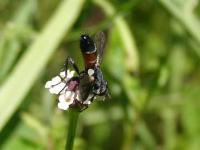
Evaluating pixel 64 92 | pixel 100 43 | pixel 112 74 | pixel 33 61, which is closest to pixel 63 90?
pixel 64 92

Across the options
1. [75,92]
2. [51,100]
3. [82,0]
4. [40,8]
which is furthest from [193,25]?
[40,8]

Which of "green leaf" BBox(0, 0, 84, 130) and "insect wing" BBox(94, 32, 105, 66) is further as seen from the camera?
"green leaf" BBox(0, 0, 84, 130)

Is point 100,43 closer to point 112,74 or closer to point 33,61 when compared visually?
point 33,61

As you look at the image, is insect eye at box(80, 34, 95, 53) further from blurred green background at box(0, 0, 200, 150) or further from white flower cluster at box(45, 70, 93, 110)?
blurred green background at box(0, 0, 200, 150)

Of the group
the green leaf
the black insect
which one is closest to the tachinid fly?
the black insect

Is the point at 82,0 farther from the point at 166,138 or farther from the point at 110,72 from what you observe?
the point at 166,138

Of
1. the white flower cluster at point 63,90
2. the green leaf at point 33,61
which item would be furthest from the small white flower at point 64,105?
the green leaf at point 33,61

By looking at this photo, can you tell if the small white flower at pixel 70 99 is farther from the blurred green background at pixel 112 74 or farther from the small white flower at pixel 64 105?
the blurred green background at pixel 112 74
